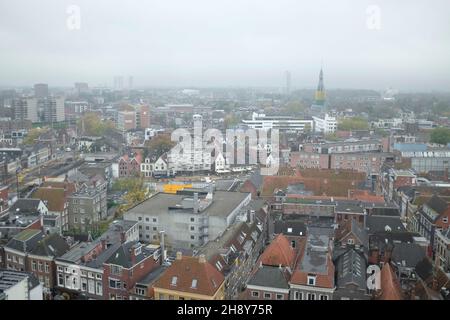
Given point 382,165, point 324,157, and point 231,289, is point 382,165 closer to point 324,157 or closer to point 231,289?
point 324,157

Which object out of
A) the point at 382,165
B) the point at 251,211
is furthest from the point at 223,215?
the point at 382,165

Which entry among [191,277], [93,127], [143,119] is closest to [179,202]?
[191,277]

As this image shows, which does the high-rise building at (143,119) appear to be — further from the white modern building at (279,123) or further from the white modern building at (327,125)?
the white modern building at (327,125)

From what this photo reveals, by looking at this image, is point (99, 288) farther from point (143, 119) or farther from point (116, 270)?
point (143, 119)

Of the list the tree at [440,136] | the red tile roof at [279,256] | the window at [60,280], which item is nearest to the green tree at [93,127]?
the tree at [440,136]

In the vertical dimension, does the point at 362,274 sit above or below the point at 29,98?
below
